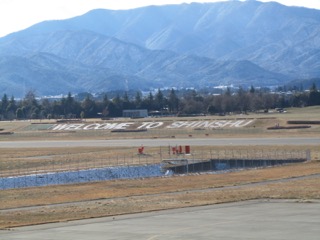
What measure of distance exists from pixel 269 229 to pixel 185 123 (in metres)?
107

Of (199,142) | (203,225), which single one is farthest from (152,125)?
(203,225)

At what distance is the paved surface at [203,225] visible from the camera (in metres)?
31.8

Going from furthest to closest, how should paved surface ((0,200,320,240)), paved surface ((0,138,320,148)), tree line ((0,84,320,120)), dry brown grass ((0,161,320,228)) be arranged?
1. tree line ((0,84,320,120))
2. paved surface ((0,138,320,148))
3. dry brown grass ((0,161,320,228))
4. paved surface ((0,200,320,240))

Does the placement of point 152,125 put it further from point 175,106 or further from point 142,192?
point 142,192

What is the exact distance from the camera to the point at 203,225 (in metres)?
34.6

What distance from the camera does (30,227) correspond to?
120 ft

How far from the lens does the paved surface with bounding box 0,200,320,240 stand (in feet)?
104

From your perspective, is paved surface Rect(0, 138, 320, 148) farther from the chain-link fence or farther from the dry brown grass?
the dry brown grass

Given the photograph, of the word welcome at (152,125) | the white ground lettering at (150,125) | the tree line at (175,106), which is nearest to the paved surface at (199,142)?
the word welcome at (152,125)

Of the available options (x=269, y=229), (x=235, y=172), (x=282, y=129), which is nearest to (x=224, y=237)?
(x=269, y=229)

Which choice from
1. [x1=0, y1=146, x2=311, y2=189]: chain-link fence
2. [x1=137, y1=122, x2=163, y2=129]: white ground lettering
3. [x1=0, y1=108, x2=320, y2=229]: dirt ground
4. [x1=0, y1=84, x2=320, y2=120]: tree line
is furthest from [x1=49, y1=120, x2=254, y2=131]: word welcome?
[x1=0, y1=108, x2=320, y2=229]: dirt ground

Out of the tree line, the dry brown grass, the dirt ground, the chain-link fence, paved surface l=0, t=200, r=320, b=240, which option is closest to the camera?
paved surface l=0, t=200, r=320, b=240

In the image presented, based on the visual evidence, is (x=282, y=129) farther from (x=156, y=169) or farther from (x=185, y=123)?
(x=156, y=169)

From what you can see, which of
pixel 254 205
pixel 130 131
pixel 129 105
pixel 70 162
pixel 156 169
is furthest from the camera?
pixel 129 105
